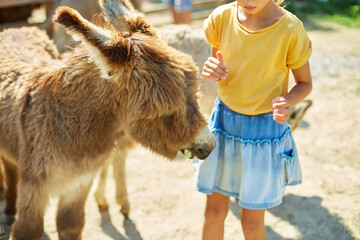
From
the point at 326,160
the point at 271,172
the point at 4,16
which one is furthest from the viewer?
the point at 4,16

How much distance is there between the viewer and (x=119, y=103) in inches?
88.5

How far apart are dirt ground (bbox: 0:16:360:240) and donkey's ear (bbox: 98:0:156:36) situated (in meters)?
1.40

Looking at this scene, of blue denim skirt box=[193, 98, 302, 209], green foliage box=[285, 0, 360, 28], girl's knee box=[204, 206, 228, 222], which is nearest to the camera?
blue denim skirt box=[193, 98, 302, 209]

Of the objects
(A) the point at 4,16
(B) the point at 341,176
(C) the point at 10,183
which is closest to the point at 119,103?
(C) the point at 10,183

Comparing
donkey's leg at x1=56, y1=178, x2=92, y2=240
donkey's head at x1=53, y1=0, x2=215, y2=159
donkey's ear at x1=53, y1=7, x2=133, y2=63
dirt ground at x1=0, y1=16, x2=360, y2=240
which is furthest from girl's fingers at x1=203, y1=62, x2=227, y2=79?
dirt ground at x1=0, y1=16, x2=360, y2=240

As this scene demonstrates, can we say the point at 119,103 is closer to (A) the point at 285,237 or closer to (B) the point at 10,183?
(B) the point at 10,183

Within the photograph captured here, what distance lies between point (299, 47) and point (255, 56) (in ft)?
0.82

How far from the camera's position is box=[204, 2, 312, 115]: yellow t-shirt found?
209 cm

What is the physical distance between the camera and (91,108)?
2.31 meters

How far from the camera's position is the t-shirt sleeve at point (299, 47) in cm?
207

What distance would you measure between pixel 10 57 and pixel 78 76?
97 centimetres

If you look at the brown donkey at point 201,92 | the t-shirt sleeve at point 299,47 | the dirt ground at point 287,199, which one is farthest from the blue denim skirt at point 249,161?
the brown donkey at point 201,92

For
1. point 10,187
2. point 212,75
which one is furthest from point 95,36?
point 10,187

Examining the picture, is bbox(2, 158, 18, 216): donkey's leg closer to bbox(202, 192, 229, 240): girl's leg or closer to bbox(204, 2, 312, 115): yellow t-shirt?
bbox(202, 192, 229, 240): girl's leg
